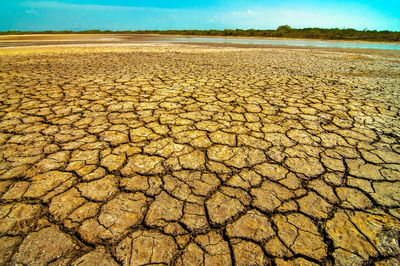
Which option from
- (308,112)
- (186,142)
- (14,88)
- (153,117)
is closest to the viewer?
(186,142)

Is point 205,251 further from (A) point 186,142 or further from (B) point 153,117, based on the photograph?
(B) point 153,117

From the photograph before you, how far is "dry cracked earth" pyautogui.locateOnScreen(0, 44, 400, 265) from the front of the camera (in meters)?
1.02

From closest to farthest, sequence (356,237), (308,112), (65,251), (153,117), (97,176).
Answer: (65,251) → (356,237) → (97,176) → (153,117) → (308,112)

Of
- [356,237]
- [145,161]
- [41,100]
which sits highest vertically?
[41,100]

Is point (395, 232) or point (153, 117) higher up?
point (153, 117)

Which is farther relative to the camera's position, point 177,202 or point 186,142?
point 186,142

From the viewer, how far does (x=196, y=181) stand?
1463 millimetres

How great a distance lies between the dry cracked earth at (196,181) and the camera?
1.02 m

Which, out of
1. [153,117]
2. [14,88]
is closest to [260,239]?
[153,117]

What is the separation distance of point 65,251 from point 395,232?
184cm

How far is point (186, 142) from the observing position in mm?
1957

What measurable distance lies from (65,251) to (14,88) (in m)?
3.87

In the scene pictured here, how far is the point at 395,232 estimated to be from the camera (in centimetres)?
112

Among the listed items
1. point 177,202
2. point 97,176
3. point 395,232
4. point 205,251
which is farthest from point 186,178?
point 395,232
